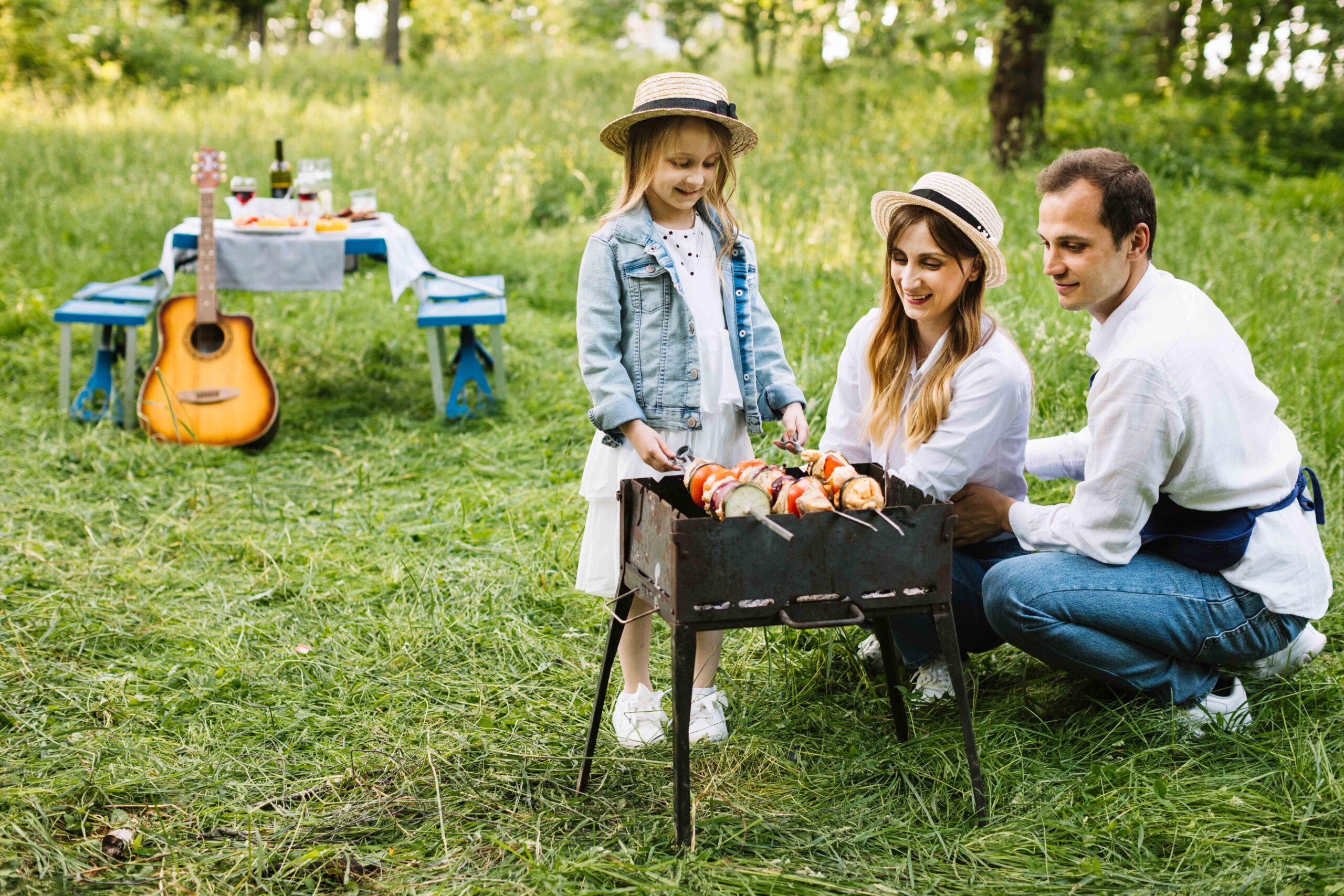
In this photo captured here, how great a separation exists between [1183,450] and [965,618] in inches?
30.0

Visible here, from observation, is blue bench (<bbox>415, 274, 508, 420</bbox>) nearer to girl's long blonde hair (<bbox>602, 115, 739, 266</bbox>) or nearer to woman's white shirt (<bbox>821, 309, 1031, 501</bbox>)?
girl's long blonde hair (<bbox>602, 115, 739, 266</bbox>)

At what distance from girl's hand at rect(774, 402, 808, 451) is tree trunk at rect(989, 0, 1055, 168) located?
316 inches

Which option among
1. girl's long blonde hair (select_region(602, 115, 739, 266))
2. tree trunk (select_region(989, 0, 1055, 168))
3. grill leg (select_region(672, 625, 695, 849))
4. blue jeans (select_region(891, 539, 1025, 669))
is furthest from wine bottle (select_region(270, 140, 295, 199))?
tree trunk (select_region(989, 0, 1055, 168))

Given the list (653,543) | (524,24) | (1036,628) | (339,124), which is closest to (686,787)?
(653,543)

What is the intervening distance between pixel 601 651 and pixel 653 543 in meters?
1.26

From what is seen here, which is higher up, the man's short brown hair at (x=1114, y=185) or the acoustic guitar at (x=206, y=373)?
the man's short brown hair at (x=1114, y=185)

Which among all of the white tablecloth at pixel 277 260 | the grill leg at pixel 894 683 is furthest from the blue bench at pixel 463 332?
the grill leg at pixel 894 683

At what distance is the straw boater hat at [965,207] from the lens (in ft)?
9.36

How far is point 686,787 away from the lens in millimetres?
2475

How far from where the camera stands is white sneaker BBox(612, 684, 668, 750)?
3.06 m

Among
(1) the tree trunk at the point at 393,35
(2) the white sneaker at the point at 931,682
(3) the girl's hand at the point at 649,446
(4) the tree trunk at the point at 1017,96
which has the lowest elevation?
(2) the white sneaker at the point at 931,682

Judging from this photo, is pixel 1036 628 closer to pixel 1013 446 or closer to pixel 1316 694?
pixel 1013 446

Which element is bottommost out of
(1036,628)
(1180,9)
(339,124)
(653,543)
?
(1036,628)

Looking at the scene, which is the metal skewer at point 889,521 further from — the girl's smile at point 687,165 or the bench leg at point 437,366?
the bench leg at point 437,366
